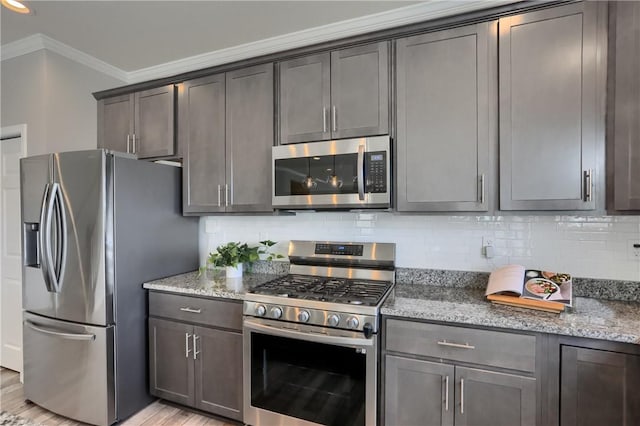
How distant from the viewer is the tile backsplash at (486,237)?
186 cm

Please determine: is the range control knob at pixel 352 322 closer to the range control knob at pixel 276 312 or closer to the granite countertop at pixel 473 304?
the granite countertop at pixel 473 304

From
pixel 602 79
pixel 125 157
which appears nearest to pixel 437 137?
pixel 602 79

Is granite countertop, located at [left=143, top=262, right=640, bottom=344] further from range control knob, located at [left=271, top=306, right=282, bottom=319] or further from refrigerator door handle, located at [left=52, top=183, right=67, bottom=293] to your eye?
refrigerator door handle, located at [left=52, top=183, right=67, bottom=293]

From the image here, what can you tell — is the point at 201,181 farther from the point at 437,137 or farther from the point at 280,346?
the point at 437,137

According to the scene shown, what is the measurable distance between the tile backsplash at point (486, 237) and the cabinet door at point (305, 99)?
2.19ft

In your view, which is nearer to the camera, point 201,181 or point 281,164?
point 281,164

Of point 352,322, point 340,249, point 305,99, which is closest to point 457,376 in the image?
point 352,322

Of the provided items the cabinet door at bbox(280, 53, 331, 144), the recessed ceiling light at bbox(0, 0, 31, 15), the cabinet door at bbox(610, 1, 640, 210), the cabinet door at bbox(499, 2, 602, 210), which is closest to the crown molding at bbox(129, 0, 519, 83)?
the cabinet door at bbox(499, 2, 602, 210)

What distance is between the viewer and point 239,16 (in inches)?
94.7

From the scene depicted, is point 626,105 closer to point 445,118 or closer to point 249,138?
point 445,118

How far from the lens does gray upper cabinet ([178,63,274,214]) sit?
2316 mm

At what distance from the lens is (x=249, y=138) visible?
2.36 m

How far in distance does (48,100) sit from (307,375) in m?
3.06

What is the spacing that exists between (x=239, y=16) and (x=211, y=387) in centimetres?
260
